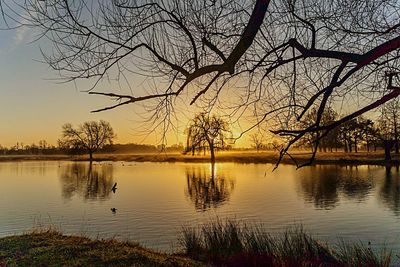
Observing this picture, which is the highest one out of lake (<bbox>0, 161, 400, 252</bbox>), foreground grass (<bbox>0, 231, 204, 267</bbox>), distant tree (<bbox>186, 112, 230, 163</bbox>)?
distant tree (<bbox>186, 112, 230, 163</bbox>)

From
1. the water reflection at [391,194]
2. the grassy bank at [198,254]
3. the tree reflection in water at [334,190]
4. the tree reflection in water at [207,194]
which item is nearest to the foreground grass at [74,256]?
the grassy bank at [198,254]

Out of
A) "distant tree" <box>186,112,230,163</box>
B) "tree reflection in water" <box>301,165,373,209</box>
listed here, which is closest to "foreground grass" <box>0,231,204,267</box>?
"distant tree" <box>186,112,230,163</box>

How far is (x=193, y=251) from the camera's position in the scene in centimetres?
1151

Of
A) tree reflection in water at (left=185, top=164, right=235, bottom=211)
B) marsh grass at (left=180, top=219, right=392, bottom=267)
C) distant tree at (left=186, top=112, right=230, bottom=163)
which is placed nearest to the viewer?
distant tree at (left=186, top=112, right=230, bottom=163)

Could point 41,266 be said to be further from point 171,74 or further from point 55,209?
point 55,209

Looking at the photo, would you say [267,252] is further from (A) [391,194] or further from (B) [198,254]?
(A) [391,194]

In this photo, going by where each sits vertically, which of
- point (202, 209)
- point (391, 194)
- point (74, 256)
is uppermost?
point (74, 256)

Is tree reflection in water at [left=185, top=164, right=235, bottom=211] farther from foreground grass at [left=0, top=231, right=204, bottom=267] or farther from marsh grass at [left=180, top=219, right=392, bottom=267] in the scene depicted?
foreground grass at [left=0, top=231, right=204, bottom=267]

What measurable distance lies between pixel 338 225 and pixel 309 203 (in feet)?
21.3

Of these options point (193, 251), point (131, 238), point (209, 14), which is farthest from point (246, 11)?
point (131, 238)

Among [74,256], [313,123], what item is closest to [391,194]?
[74,256]

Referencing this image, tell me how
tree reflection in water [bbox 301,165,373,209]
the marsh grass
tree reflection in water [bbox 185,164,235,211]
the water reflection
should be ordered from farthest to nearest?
1. tree reflection in water [bbox 301,165,373,209]
2. tree reflection in water [bbox 185,164,235,211]
3. the water reflection
4. the marsh grass

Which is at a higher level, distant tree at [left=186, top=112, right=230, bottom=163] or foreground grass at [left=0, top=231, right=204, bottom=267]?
distant tree at [left=186, top=112, right=230, bottom=163]

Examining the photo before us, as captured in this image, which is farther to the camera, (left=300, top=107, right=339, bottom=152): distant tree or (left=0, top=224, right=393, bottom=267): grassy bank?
(left=0, top=224, right=393, bottom=267): grassy bank
